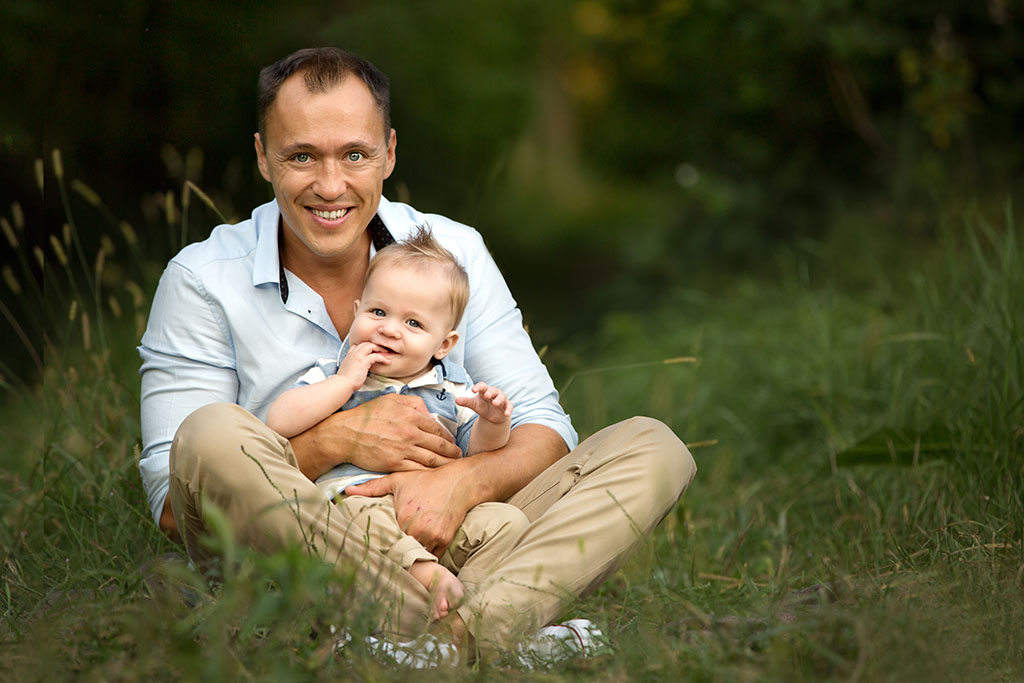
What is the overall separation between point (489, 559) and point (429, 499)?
0.19 meters

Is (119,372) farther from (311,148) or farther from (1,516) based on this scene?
(311,148)

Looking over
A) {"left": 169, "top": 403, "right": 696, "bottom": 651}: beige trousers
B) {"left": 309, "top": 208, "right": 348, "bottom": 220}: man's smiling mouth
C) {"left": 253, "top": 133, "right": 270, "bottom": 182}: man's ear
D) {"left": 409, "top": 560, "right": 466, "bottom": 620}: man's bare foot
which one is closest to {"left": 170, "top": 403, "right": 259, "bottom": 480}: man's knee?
{"left": 169, "top": 403, "right": 696, "bottom": 651}: beige trousers

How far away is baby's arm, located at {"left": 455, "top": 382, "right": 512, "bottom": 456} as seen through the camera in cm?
245

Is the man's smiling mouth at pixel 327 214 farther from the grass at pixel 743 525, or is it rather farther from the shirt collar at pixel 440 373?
the grass at pixel 743 525

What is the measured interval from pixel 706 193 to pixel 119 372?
464cm

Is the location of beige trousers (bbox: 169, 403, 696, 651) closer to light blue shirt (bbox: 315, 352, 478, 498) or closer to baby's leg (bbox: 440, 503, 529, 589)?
baby's leg (bbox: 440, 503, 529, 589)

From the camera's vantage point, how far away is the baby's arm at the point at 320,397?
2502mm

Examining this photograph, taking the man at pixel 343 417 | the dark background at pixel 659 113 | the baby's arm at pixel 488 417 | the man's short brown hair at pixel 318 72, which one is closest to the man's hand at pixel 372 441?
the man at pixel 343 417

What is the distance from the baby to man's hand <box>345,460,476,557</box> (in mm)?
26

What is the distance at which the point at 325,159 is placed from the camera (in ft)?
8.78

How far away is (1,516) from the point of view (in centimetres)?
312

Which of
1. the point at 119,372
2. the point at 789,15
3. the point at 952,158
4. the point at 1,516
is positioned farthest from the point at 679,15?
the point at 1,516

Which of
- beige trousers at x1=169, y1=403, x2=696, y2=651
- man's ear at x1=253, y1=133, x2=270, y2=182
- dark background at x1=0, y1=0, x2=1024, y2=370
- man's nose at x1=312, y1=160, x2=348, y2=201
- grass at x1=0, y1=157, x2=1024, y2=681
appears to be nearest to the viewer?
grass at x1=0, y1=157, x2=1024, y2=681

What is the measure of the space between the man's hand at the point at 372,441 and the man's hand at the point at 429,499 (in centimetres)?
4
